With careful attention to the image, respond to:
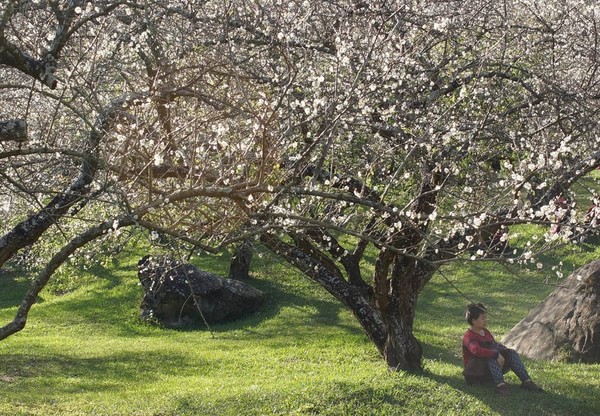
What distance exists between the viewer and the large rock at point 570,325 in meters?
14.5

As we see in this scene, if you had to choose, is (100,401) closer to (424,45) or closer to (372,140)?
(372,140)

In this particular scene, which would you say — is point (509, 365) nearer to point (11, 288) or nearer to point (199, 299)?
point (199, 299)

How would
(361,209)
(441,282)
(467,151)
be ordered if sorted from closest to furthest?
1. (467,151)
2. (361,209)
3. (441,282)

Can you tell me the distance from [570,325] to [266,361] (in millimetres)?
6076

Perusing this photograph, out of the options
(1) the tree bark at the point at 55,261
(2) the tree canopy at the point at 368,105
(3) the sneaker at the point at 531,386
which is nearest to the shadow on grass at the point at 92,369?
(2) the tree canopy at the point at 368,105

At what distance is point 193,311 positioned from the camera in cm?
2242

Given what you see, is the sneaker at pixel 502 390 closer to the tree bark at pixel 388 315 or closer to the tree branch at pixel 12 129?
the tree bark at pixel 388 315

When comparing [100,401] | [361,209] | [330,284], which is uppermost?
[361,209]

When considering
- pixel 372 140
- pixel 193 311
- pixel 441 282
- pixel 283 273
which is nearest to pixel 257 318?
pixel 193 311

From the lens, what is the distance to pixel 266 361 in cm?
1711

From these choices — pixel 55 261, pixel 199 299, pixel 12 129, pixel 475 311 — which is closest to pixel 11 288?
pixel 199 299

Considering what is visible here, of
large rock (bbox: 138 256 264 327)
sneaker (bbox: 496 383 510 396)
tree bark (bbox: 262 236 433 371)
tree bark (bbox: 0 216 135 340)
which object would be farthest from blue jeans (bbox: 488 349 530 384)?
large rock (bbox: 138 256 264 327)

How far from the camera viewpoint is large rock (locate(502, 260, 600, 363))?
14.5m

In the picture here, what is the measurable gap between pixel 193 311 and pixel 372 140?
37.0 ft
